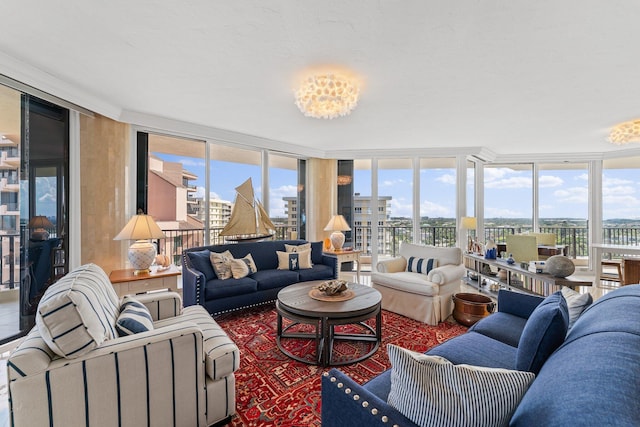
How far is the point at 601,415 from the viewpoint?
630mm

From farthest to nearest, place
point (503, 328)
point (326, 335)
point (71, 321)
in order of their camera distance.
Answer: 1. point (326, 335)
2. point (503, 328)
3. point (71, 321)

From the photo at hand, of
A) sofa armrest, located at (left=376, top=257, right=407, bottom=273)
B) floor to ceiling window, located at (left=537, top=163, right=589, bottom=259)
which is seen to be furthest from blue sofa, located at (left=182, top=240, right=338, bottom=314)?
floor to ceiling window, located at (left=537, top=163, right=589, bottom=259)

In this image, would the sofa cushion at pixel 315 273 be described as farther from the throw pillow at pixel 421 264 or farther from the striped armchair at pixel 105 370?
the striped armchair at pixel 105 370

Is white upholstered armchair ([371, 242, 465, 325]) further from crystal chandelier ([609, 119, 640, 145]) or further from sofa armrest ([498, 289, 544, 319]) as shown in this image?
crystal chandelier ([609, 119, 640, 145])

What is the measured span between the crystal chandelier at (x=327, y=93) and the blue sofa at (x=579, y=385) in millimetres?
2123

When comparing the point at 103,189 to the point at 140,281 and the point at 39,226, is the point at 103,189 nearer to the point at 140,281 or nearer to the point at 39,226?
the point at 39,226

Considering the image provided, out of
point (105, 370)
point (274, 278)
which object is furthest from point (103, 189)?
point (105, 370)

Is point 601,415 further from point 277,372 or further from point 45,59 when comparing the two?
point 45,59

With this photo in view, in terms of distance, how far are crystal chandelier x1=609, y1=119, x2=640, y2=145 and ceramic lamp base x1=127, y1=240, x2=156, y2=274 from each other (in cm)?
610

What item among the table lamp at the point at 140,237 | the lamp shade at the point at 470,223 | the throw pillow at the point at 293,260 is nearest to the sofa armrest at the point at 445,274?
the lamp shade at the point at 470,223

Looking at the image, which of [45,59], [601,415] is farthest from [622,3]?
[45,59]

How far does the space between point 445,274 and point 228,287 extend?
8.28ft

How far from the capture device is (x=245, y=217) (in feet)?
14.4

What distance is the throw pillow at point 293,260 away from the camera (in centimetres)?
410
